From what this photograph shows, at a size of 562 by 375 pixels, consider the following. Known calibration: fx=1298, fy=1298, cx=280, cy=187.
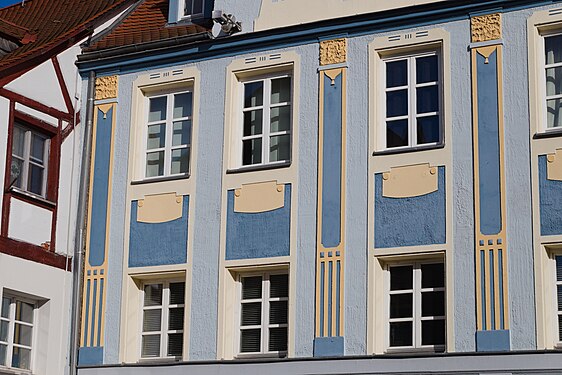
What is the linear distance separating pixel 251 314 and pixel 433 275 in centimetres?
294

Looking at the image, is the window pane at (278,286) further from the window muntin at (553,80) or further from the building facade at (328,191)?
the window muntin at (553,80)

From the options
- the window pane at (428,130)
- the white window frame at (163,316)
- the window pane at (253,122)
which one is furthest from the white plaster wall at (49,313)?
the window pane at (428,130)

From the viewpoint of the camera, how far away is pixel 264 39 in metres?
20.5

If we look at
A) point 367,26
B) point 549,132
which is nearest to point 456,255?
point 549,132

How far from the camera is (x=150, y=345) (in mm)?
20281

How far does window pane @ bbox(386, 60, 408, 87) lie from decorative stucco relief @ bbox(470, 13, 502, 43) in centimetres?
123

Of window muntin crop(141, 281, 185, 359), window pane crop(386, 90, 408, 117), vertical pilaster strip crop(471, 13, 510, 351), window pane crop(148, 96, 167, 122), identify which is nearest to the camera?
vertical pilaster strip crop(471, 13, 510, 351)

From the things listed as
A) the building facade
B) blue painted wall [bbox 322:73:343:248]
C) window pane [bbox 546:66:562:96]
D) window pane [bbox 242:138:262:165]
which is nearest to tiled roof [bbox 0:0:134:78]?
the building facade

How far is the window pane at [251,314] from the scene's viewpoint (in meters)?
19.6

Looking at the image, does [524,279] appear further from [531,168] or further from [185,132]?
[185,132]

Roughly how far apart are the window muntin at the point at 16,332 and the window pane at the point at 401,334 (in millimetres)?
5839

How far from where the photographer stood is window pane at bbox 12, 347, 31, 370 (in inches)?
794

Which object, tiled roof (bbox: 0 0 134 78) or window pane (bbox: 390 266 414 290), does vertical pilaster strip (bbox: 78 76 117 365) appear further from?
window pane (bbox: 390 266 414 290)

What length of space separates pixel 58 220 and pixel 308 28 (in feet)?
16.7
